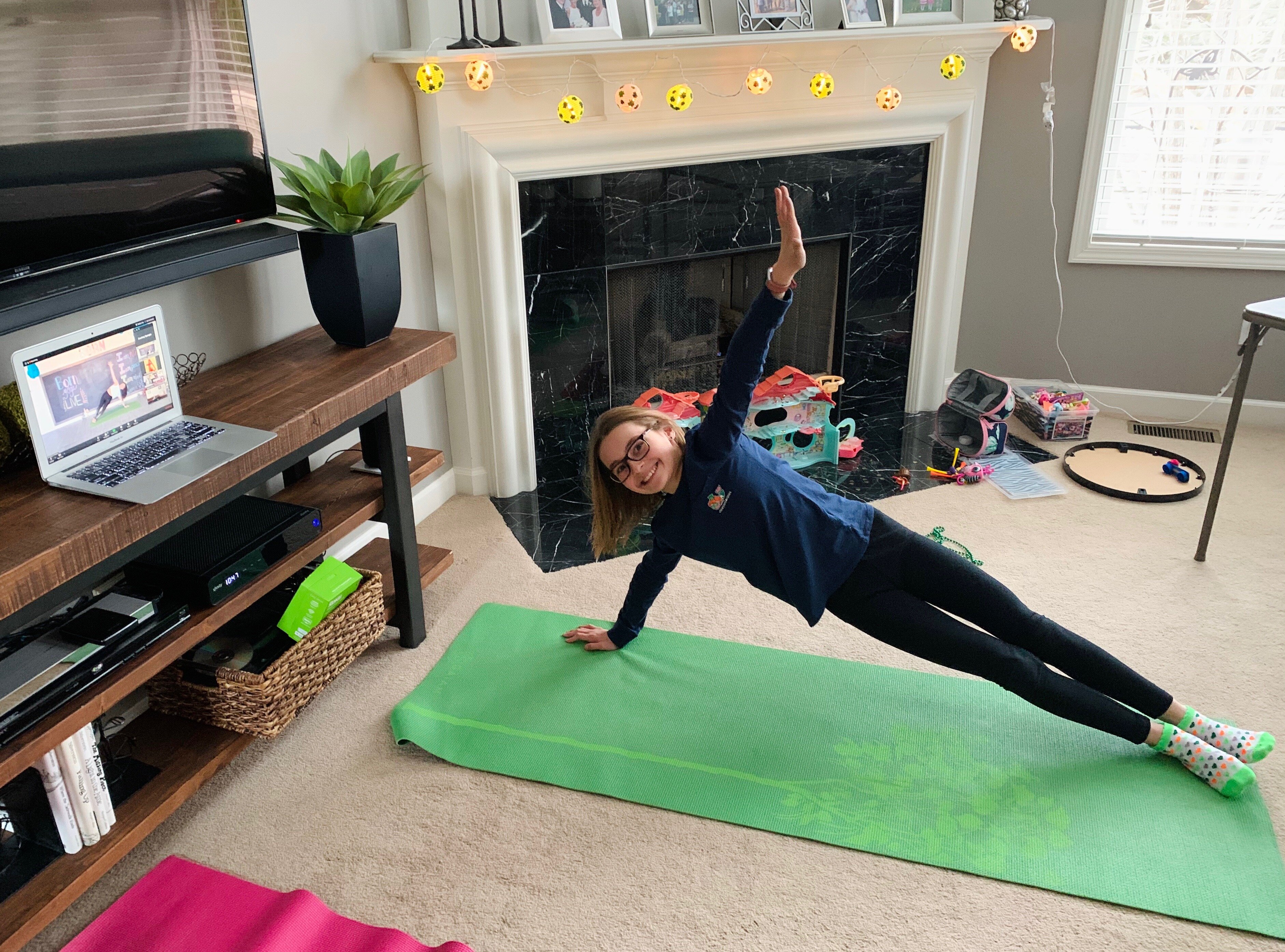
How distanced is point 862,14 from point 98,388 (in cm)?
251

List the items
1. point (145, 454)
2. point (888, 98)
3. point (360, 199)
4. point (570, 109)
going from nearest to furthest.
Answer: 1. point (145, 454)
2. point (360, 199)
3. point (570, 109)
4. point (888, 98)

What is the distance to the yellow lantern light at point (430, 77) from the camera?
8.24 feet

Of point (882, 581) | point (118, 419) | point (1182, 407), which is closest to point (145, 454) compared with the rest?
point (118, 419)

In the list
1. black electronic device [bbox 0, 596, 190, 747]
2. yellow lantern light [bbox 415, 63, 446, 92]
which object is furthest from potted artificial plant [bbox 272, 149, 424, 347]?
black electronic device [bbox 0, 596, 190, 747]

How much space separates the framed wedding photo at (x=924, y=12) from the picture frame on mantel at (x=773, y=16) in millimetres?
316

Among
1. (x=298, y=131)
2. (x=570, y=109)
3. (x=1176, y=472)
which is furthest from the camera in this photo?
(x=1176, y=472)

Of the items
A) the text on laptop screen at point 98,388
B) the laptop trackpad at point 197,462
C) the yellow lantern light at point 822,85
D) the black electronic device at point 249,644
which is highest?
the yellow lantern light at point 822,85

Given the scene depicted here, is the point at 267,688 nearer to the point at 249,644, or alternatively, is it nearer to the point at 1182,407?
the point at 249,644

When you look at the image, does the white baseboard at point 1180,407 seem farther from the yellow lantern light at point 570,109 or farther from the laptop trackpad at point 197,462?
the laptop trackpad at point 197,462

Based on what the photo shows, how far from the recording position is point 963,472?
10.8ft

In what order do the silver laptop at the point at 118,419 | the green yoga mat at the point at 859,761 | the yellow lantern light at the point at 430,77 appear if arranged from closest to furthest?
1. the silver laptop at the point at 118,419
2. the green yoga mat at the point at 859,761
3. the yellow lantern light at the point at 430,77

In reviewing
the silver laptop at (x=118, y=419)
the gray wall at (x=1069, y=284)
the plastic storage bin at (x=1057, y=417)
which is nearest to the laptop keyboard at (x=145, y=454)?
the silver laptop at (x=118, y=419)

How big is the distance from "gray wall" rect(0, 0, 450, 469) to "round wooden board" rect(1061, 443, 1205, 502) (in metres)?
2.26

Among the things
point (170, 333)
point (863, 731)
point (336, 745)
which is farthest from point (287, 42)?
point (863, 731)
